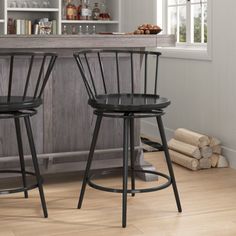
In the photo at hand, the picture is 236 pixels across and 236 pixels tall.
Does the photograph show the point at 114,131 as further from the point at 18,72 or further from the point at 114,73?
the point at 18,72

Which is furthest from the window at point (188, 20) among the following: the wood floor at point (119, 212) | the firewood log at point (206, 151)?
the wood floor at point (119, 212)

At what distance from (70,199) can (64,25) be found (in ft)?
11.4

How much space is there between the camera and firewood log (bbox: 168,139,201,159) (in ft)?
13.7

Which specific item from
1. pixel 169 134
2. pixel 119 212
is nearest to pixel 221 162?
pixel 169 134

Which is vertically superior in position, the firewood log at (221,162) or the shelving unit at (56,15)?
the shelving unit at (56,15)

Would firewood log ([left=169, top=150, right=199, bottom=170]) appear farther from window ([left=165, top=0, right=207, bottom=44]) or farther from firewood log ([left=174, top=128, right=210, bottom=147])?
window ([left=165, top=0, right=207, bottom=44])

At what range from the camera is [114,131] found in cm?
384

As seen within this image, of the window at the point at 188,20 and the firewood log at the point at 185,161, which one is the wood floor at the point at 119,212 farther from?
the window at the point at 188,20

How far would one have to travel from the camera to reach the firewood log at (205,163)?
420 centimetres

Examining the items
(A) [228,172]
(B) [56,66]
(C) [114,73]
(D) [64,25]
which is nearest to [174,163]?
(A) [228,172]

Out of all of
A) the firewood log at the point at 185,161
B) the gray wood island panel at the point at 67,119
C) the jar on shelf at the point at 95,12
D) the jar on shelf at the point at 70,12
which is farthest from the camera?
the jar on shelf at the point at 95,12

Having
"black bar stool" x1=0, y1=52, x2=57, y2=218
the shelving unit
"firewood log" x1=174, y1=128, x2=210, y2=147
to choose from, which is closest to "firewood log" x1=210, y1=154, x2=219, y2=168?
"firewood log" x1=174, y1=128, x2=210, y2=147

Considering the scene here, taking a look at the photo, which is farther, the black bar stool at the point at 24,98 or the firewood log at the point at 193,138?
the firewood log at the point at 193,138

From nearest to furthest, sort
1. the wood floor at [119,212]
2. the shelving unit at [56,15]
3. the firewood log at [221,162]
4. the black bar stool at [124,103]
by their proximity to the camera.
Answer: the wood floor at [119,212]
the black bar stool at [124,103]
the firewood log at [221,162]
the shelving unit at [56,15]
